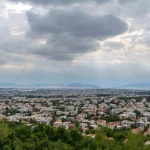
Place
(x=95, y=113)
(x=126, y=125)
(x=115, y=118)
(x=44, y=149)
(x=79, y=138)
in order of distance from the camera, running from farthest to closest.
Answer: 1. (x=95, y=113)
2. (x=115, y=118)
3. (x=126, y=125)
4. (x=79, y=138)
5. (x=44, y=149)

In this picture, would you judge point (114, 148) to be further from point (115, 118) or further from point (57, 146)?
point (115, 118)

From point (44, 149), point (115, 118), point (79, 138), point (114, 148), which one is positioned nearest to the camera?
point (44, 149)

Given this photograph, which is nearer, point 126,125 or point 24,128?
point 24,128

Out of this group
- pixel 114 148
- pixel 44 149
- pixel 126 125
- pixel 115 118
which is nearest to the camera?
pixel 44 149

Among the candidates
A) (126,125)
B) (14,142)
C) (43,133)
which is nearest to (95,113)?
(126,125)

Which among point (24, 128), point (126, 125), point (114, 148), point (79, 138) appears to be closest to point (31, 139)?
point (24, 128)

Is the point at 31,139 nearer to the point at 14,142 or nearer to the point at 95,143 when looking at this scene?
the point at 14,142

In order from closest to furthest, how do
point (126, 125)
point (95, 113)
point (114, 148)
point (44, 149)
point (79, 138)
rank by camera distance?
1. point (44, 149)
2. point (114, 148)
3. point (79, 138)
4. point (126, 125)
5. point (95, 113)

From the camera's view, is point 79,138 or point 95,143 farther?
point 79,138
